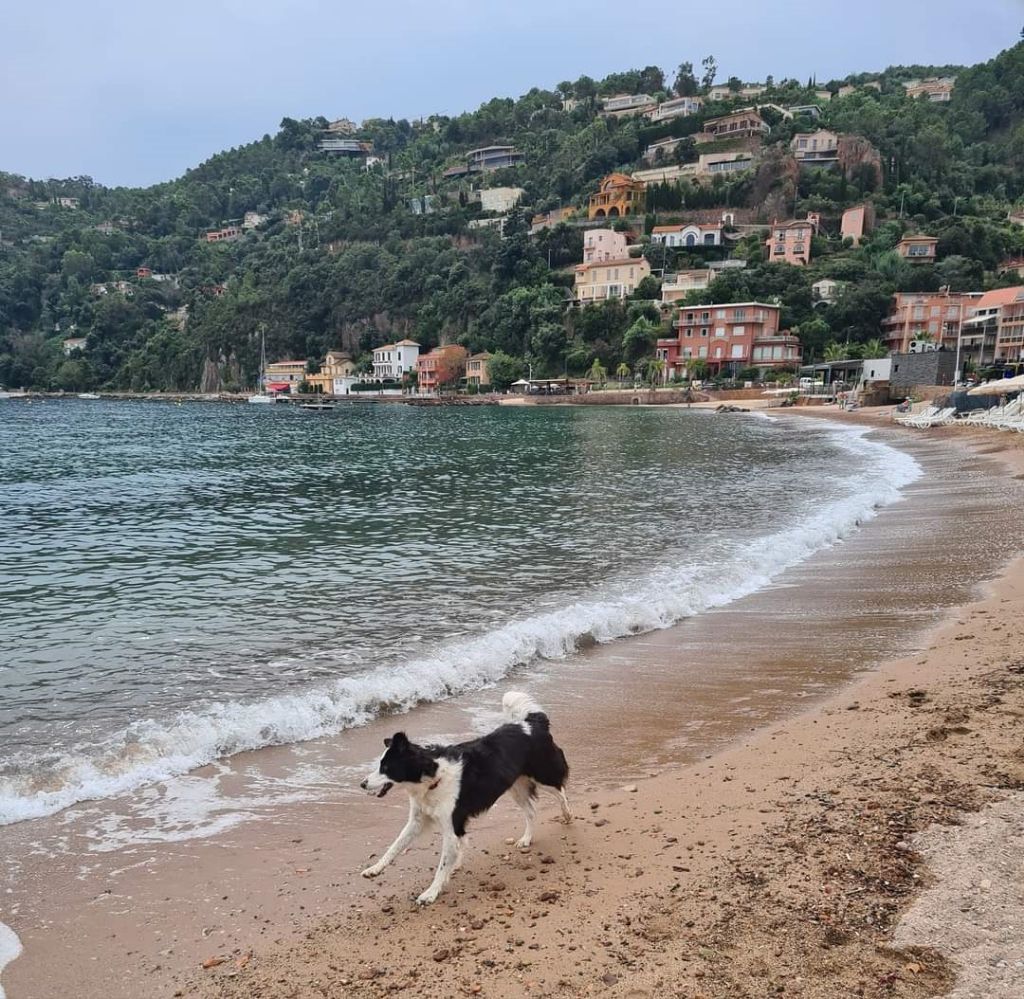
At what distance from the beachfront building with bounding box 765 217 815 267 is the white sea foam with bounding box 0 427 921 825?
109 meters

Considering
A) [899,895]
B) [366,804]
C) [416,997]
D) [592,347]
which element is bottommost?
[366,804]

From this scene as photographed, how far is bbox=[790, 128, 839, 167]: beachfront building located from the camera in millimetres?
132125

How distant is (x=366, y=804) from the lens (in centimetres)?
592

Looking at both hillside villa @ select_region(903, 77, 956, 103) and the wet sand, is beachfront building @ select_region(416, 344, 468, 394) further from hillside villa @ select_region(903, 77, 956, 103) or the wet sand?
hillside villa @ select_region(903, 77, 956, 103)

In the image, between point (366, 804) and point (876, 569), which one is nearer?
point (366, 804)

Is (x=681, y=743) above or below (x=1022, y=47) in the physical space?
below

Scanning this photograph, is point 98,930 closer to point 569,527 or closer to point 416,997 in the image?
point 416,997

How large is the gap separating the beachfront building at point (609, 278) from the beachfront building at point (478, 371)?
18.7 meters

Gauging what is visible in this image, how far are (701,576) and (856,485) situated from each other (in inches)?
530

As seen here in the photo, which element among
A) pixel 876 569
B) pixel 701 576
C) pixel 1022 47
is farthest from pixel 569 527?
pixel 1022 47

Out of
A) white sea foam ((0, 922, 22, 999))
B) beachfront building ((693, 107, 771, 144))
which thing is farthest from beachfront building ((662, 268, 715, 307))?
white sea foam ((0, 922, 22, 999))

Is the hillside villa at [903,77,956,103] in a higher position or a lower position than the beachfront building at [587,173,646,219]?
higher

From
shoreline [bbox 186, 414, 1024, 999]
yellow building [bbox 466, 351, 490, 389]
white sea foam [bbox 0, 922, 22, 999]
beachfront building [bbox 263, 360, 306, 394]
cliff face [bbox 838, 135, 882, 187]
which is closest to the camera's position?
shoreline [bbox 186, 414, 1024, 999]

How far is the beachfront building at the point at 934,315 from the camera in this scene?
88.6 m
